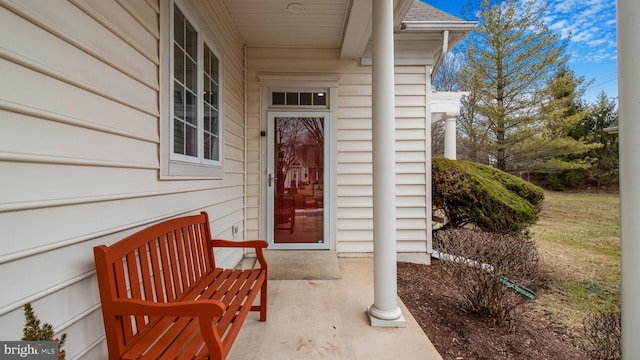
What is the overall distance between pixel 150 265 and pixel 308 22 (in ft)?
10.1

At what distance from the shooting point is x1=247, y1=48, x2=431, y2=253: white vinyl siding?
3.79m

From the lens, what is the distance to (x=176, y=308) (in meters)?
1.07

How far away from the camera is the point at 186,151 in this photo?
2.07 m

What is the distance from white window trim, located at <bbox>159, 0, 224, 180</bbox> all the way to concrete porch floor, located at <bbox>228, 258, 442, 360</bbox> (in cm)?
129

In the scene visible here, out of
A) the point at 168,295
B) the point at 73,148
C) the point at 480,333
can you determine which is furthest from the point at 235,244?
the point at 480,333

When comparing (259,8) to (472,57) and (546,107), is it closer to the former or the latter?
(472,57)

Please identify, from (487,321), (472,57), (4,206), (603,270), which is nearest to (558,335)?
(487,321)

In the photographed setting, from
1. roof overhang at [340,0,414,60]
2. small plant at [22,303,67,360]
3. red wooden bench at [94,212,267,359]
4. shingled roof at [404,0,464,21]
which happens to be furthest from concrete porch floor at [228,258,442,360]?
shingled roof at [404,0,464,21]

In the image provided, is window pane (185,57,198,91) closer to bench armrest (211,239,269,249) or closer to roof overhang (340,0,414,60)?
bench armrest (211,239,269,249)

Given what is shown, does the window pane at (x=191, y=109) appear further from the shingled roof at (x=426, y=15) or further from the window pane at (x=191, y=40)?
the shingled roof at (x=426, y=15)

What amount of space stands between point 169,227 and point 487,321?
102 inches

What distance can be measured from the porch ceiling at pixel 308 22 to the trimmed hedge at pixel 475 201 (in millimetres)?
2221

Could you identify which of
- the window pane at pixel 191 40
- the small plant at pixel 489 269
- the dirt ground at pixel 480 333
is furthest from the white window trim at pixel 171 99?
the small plant at pixel 489 269

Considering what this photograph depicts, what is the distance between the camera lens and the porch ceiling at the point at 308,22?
9.42ft
